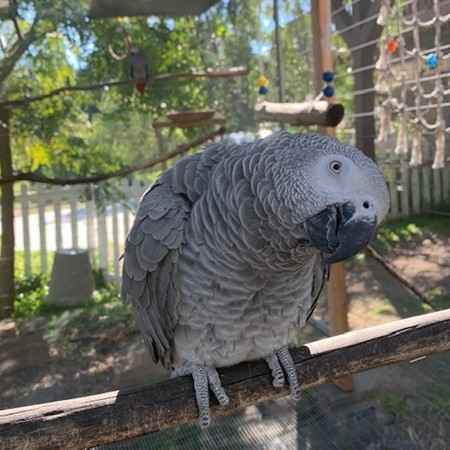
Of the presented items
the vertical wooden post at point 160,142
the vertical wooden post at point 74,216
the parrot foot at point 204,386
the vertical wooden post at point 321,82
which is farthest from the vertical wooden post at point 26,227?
the parrot foot at point 204,386

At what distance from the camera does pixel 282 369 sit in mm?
1102

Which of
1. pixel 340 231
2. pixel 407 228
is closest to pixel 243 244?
pixel 340 231

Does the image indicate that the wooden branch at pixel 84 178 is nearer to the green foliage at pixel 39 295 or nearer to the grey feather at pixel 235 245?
the green foliage at pixel 39 295

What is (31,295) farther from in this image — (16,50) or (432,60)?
(432,60)

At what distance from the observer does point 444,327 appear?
3.67 feet

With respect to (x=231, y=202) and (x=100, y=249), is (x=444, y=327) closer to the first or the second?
(x=231, y=202)

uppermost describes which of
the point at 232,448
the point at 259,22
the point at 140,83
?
the point at 259,22

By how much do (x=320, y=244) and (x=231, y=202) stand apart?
22 cm

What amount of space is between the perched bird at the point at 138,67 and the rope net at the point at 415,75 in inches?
58.6

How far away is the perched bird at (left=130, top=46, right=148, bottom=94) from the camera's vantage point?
2.93m

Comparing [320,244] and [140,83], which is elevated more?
[140,83]

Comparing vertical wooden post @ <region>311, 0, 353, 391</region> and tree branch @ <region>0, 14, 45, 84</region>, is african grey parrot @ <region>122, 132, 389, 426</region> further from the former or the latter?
tree branch @ <region>0, 14, 45, 84</region>

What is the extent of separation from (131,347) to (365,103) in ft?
5.94

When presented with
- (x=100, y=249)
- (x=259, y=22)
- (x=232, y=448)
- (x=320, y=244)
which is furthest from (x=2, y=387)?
(x=259, y=22)
